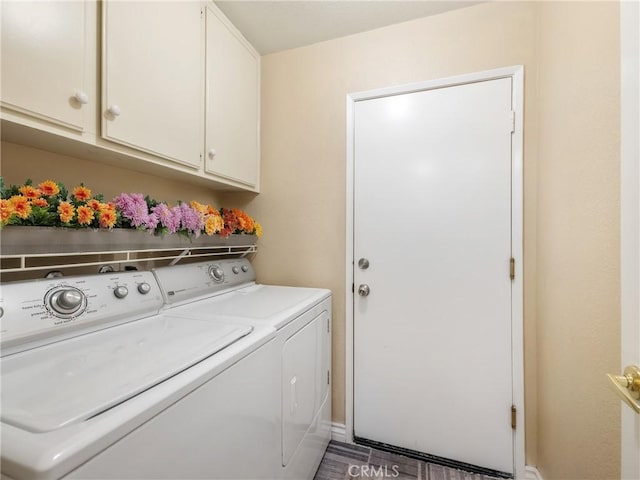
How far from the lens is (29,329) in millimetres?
758

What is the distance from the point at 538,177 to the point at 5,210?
2047 mm

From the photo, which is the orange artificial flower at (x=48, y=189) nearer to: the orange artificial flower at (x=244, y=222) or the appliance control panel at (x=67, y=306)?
the appliance control panel at (x=67, y=306)

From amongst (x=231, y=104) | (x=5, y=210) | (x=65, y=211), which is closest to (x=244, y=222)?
(x=231, y=104)

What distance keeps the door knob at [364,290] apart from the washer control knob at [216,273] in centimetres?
79

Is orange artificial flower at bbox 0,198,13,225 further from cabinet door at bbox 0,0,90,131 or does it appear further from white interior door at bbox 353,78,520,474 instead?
white interior door at bbox 353,78,520,474

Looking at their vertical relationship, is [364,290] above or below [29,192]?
below

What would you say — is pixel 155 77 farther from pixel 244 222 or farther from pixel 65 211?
pixel 244 222

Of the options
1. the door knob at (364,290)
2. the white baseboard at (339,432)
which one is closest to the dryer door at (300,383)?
the door knob at (364,290)

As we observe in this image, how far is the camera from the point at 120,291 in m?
1.00

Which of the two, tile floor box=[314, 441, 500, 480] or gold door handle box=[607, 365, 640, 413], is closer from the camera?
gold door handle box=[607, 365, 640, 413]

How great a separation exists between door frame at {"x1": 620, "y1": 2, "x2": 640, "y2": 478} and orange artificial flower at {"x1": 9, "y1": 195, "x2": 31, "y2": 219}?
149 cm

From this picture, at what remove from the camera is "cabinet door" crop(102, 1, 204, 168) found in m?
1.01

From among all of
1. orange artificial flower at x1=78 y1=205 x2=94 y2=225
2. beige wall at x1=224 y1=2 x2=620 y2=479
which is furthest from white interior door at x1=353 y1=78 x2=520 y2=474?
orange artificial flower at x1=78 y1=205 x2=94 y2=225

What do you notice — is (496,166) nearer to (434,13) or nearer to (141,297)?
(434,13)
